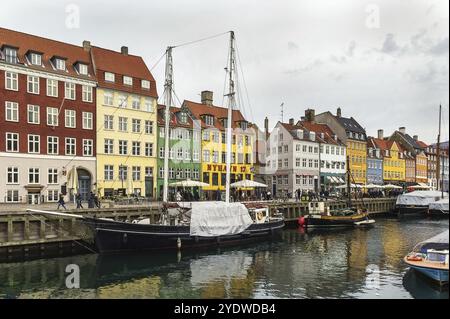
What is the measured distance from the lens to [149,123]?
5719 centimetres

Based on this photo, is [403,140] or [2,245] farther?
[403,140]

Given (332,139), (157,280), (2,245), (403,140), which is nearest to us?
(157,280)

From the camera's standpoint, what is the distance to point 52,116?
4750 centimetres

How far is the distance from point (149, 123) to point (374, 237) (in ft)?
100

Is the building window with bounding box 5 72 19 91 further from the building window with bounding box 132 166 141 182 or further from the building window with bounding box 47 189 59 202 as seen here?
the building window with bounding box 132 166 141 182

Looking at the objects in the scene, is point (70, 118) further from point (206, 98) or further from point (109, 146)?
point (206, 98)

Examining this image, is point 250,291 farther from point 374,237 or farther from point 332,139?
point 332,139

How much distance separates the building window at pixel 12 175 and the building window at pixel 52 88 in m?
8.77

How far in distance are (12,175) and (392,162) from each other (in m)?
85.2

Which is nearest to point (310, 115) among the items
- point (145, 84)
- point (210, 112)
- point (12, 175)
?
point (210, 112)

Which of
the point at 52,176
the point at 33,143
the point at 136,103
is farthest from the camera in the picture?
the point at 136,103

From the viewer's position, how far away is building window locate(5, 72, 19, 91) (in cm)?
4409

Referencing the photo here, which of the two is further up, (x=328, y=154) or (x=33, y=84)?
(x=33, y=84)
